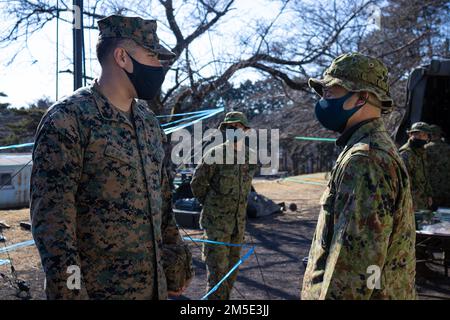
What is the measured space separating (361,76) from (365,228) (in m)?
0.76

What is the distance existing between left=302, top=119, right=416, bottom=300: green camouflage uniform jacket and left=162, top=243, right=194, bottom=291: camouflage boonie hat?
2.12 feet

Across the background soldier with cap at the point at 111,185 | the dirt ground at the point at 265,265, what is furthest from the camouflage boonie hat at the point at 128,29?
the dirt ground at the point at 265,265

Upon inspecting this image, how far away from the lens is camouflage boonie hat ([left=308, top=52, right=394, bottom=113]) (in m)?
2.29

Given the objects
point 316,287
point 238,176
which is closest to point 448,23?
point 238,176

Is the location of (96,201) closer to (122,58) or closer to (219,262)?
(122,58)

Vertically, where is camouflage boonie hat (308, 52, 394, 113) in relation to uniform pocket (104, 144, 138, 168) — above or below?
above

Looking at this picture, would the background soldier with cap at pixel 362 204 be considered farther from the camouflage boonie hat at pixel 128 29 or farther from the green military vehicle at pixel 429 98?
the green military vehicle at pixel 429 98

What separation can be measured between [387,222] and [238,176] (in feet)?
11.0

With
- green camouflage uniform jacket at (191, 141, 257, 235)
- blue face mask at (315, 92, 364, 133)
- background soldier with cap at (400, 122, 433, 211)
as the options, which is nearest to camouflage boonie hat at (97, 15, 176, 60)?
blue face mask at (315, 92, 364, 133)

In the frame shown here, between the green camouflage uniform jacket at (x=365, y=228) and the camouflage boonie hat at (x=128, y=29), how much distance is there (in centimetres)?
112

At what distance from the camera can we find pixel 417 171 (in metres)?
7.05

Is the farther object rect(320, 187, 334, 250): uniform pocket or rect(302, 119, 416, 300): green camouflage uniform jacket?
rect(320, 187, 334, 250): uniform pocket

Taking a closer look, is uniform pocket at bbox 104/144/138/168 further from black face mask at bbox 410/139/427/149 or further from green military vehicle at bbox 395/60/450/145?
green military vehicle at bbox 395/60/450/145

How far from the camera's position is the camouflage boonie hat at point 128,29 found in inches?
92.5
